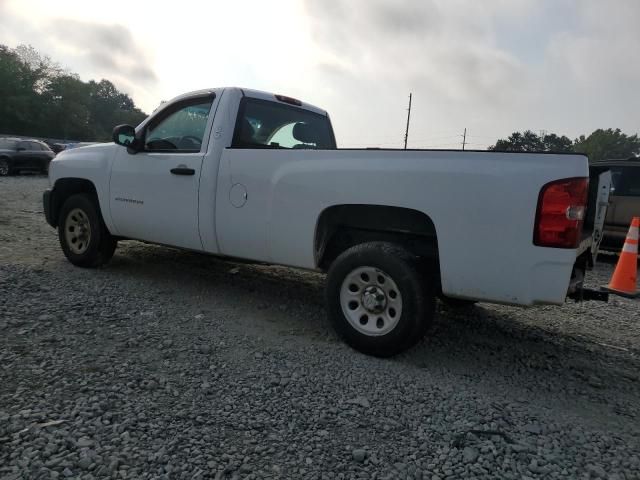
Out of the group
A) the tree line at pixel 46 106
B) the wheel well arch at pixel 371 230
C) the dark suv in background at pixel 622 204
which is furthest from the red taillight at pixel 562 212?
the tree line at pixel 46 106

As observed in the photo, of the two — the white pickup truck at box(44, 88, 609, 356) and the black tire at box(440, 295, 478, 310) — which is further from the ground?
the white pickup truck at box(44, 88, 609, 356)

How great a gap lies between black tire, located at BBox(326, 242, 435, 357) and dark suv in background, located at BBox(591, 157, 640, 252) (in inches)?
262

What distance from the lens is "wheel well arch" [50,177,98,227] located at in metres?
5.29

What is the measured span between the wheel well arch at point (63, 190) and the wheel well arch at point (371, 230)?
3.12m

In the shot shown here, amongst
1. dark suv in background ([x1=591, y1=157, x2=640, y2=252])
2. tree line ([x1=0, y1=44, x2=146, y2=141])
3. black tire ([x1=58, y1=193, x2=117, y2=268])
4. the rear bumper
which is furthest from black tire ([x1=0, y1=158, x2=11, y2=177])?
tree line ([x1=0, y1=44, x2=146, y2=141])

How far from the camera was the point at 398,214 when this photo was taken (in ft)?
11.1

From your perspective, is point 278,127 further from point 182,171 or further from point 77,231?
point 77,231

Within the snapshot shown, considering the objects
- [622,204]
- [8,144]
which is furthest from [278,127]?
[8,144]

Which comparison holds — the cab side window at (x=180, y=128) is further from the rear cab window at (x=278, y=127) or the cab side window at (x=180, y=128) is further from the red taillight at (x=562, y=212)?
the red taillight at (x=562, y=212)

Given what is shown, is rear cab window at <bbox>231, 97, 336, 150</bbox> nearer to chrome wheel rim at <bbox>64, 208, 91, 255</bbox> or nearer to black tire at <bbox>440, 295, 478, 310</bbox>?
black tire at <bbox>440, 295, 478, 310</bbox>

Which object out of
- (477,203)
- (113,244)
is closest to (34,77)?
(113,244)

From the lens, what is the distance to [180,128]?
15.1 feet

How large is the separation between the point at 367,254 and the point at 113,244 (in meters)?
3.25

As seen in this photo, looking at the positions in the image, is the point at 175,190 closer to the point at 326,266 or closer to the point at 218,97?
the point at 218,97
